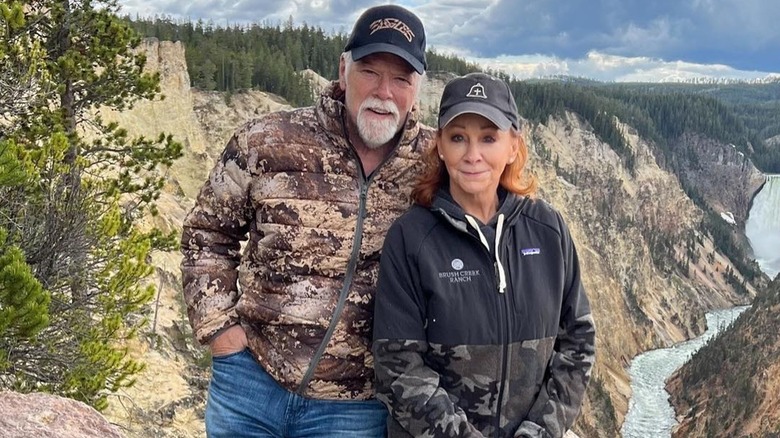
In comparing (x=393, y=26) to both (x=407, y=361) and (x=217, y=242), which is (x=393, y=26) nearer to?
(x=217, y=242)

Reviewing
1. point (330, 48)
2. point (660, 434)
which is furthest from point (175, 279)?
point (330, 48)

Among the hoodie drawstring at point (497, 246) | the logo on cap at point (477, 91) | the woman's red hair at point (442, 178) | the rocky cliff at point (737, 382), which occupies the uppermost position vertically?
the logo on cap at point (477, 91)

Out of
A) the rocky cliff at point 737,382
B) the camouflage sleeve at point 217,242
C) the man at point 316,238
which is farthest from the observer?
the rocky cliff at point 737,382

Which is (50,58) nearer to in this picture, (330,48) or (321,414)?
(321,414)

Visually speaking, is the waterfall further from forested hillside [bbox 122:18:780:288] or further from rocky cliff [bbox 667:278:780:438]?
rocky cliff [bbox 667:278:780:438]

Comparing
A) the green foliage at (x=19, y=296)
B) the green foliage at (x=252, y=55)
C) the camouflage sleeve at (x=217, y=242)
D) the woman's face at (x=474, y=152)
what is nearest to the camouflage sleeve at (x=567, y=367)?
the woman's face at (x=474, y=152)

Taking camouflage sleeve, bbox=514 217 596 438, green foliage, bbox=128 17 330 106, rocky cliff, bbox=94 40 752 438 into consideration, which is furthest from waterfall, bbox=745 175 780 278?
camouflage sleeve, bbox=514 217 596 438

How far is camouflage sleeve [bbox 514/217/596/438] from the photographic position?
105 inches

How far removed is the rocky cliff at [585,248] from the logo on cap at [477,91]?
733 centimetres

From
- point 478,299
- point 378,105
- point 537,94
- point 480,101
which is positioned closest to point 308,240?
point 378,105

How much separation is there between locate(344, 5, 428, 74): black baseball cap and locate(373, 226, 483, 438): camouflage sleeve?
798 millimetres

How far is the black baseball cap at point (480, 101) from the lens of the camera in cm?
259

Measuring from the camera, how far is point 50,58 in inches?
390

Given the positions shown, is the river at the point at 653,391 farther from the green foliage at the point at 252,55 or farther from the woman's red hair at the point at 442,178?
the woman's red hair at the point at 442,178
